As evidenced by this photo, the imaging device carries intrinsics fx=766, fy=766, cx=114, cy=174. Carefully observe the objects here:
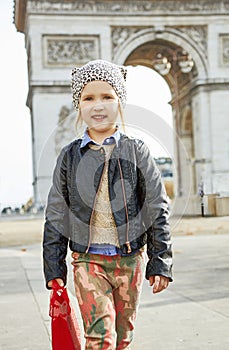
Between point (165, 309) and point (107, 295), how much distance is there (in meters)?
2.47

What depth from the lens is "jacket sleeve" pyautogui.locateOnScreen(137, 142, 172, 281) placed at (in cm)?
298

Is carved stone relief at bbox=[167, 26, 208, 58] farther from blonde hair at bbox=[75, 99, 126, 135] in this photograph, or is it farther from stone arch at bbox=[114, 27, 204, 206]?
blonde hair at bbox=[75, 99, 126, 135]

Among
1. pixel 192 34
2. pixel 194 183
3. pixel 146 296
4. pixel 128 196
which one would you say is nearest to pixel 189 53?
pixel 192 34

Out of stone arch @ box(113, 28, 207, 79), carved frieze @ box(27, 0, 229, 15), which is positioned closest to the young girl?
carved frieze @ box(27, 0, 229, 15)

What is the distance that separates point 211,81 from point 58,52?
6.37m

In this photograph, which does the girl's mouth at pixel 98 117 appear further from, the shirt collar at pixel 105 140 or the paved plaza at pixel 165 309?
the paved plaza at pixel 165 309

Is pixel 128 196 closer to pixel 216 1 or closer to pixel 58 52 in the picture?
pixel 58 52

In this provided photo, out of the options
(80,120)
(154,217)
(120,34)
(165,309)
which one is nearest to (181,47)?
(120,34)

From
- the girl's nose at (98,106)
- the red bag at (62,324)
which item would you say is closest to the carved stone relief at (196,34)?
the girl's nose at (98,106)

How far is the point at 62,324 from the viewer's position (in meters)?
2.89

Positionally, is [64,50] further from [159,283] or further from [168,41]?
[159,283]

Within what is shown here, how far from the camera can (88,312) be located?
289 centimetres

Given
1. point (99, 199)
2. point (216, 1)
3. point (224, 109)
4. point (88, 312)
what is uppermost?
point (216, 1)

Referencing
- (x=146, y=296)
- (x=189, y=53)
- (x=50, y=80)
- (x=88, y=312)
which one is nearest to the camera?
(x=88, y=312)
